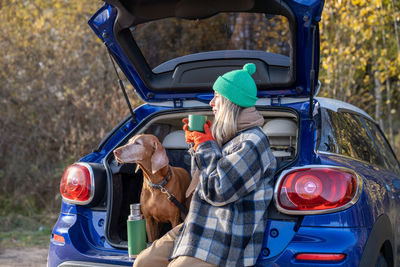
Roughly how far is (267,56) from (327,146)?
1051 mm

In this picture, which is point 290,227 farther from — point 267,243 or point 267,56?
point 267,56

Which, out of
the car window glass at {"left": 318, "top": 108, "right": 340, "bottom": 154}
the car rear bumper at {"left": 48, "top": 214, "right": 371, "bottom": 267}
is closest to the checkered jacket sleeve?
the car rear bumper at {"left": 48, "top": 214, "right": 371, "bottom": 267}

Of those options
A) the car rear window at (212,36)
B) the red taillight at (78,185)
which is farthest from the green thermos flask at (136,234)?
the car rear window at (212,36)

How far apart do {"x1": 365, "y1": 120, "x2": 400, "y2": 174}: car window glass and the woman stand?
1718mm

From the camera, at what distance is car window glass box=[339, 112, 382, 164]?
3162 mm

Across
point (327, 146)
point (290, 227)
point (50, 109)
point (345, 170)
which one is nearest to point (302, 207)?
point (290, 227)

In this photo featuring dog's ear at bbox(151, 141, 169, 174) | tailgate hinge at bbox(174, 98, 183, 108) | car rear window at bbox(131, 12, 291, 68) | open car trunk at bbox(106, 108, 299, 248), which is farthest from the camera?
car rear window at bbox(131, 12, 291, 68)

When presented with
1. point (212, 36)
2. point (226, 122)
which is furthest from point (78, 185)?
point (212, 36)

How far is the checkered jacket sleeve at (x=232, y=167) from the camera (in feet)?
8.19

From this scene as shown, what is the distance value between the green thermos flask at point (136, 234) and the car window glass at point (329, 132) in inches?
47.5

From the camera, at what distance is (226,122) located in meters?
2.71

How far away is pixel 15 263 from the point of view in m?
5.39

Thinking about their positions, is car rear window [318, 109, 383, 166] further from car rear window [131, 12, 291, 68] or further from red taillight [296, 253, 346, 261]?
car rear window [131, 12, 291, 68]

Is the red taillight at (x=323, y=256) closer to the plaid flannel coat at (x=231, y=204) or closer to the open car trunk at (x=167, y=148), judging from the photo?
the plaid flannel coat at (x=231, y=204)
